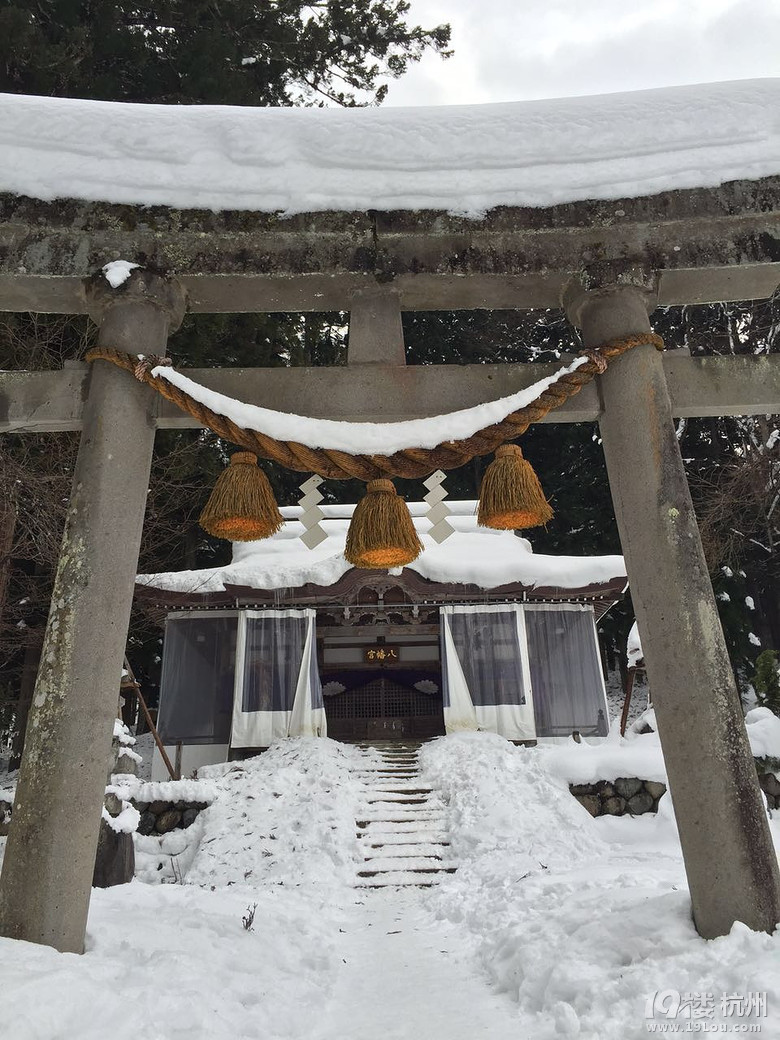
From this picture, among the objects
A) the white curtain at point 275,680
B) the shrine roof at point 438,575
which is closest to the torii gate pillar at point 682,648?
the shrine roof at point 438,575

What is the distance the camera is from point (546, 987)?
284 centimetres

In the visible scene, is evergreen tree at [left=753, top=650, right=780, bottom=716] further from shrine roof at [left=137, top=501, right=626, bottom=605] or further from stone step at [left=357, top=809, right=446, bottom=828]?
stone step at [left=357, top=809, right=446, bottom=828]

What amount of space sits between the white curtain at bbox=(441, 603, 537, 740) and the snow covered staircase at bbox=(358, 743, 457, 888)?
5.72 feet

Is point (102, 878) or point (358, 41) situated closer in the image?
point (102, 878)

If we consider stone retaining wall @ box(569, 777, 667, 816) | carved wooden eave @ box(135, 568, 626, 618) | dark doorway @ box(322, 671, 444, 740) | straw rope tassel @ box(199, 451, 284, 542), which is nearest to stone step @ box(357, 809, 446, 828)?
stone retaining wall @ box(569, 777, 667, 816)

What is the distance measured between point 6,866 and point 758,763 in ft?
28.5

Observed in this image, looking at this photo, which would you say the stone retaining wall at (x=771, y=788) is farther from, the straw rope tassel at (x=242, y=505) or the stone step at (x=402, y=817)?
the straw rope tassel at (x=242, y=505)

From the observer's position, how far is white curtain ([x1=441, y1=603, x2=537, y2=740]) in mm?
10906

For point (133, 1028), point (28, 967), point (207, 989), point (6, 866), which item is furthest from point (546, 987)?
point (6, 866)

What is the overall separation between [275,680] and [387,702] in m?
3.86

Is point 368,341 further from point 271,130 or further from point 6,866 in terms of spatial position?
point 6,866

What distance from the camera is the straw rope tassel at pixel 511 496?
3518mm

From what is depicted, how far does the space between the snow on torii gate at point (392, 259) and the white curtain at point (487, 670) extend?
8.02 meters

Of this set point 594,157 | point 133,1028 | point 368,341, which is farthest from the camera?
point 368,341
